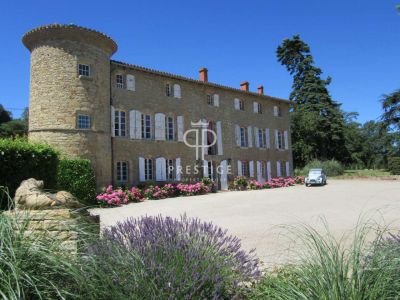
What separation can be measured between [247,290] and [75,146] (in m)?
14.0

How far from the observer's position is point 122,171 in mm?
17766

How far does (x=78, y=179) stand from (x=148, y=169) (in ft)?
15.4

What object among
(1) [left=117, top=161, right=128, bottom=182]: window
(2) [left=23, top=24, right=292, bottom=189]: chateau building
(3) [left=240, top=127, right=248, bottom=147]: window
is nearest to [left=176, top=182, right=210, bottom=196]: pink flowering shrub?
(2) [left=23, top=24, right=292, bottom=189]: chateau building

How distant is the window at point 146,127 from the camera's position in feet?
62.6

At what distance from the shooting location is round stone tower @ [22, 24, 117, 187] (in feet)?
51.4

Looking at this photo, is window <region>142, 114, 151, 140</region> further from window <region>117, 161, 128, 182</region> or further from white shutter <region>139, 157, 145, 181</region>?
window <region>117, 161, 128, 182</region>

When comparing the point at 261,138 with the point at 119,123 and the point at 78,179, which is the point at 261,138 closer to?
the point at 119,123

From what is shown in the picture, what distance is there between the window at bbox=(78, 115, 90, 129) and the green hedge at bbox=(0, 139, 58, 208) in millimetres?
5897

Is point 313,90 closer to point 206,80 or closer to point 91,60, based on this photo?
point 206,80

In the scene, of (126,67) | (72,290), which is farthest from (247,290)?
(126,67)

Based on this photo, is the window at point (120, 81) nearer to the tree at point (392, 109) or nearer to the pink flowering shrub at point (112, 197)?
the pink flowering shrub at point (112, 197)

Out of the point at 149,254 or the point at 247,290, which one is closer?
the point at 149,254

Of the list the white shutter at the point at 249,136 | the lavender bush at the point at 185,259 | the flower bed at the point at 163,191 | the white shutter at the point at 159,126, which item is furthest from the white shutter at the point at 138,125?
the lavender bush at the point at 185,259

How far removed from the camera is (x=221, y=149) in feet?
75.3
